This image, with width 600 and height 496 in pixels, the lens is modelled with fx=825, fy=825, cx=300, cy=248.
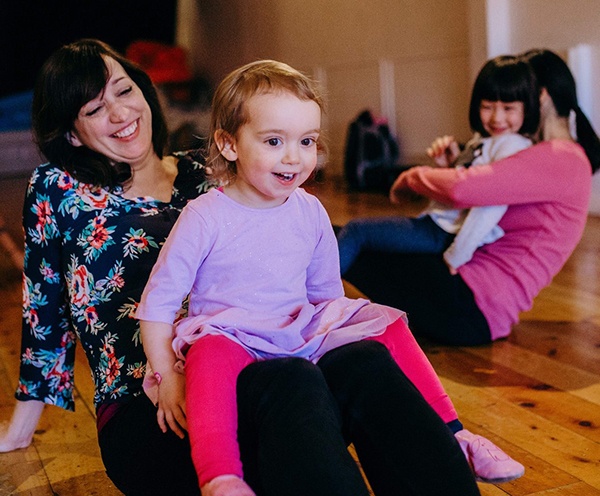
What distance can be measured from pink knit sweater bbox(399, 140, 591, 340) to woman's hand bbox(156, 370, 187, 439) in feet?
4.15

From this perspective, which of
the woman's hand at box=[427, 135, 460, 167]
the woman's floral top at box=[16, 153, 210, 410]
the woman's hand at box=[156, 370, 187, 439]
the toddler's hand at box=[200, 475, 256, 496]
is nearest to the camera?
the toddler's hand at box=[200, 475, 256, 496]

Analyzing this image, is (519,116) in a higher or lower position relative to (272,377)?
higher

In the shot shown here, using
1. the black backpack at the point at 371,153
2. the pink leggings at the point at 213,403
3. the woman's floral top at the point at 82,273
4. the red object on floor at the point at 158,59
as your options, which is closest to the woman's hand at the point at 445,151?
the woman's floral top at the point at 82,273

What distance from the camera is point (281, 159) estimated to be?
1.24m

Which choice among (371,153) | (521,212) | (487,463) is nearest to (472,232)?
(521,212)

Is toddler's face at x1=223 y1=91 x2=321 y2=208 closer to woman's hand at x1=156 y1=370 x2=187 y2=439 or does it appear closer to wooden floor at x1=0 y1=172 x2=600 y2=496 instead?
woman's hand at x1=156 y1=370 x2=187 y2=439

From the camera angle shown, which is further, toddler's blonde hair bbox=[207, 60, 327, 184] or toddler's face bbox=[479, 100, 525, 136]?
toddler's face bbox=[479, 100, 525, 136]

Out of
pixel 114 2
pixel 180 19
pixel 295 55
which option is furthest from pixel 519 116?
pixel 180 19

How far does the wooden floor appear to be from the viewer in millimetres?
1592

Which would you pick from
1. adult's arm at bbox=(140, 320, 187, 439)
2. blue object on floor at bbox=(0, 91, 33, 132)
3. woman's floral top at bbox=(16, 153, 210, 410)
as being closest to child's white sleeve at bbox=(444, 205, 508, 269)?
woman's floral top at bbox=(16, 153, 210, 410)

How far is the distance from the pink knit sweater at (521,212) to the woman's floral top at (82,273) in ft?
2.82

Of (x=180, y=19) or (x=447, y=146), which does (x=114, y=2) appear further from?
(x=447, y=146)

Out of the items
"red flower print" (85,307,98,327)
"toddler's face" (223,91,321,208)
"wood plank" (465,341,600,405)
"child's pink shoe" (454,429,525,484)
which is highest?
"toddler's face" (223,91,321,208)

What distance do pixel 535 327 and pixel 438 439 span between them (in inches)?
57.0
